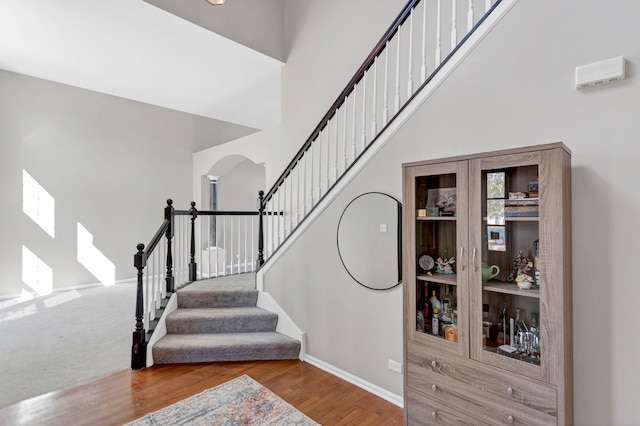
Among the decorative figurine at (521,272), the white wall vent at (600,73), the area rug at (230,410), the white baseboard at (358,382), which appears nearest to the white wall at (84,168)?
the area rug at (230,410)

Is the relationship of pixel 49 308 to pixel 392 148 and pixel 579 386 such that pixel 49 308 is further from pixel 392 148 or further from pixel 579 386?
pixel 579 386

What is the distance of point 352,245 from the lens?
9.46 ft

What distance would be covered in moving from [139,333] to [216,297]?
91 centimetres

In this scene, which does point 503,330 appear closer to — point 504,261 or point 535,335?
point 535,335

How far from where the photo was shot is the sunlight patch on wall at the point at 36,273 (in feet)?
18.1

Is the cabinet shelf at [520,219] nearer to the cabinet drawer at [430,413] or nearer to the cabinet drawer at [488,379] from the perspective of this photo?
the cabinet drawer at [488,379]

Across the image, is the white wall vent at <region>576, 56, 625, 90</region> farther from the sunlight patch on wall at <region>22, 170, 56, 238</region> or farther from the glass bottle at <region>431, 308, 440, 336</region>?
the sunlight patch on wall at <region>22, 170, 56, 238</region>

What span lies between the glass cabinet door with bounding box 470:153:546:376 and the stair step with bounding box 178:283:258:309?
2713 mm

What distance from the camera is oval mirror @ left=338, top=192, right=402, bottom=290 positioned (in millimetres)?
2594

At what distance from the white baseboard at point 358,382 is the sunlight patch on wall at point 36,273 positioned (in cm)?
534

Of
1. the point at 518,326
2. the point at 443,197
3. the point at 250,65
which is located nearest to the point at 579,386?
the point at 518,326

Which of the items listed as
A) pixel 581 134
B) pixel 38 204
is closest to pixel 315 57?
pixel 581 134

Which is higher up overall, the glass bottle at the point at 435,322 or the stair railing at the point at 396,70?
the stair railing at the point at 396,70

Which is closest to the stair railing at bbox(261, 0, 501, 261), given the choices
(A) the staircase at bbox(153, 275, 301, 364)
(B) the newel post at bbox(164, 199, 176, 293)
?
(A) the staircase at bbox(153, 275, 301, 364)
